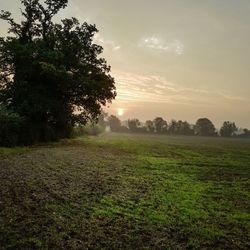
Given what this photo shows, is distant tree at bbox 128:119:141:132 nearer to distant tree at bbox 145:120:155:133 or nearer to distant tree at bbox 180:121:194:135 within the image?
distant tree at bbox 145:120:155:133

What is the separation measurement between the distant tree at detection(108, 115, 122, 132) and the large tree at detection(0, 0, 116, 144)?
137m

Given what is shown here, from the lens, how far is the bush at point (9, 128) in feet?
88.9

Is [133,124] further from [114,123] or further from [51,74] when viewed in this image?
[51,74]

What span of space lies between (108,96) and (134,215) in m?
33.3

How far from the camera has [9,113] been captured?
97.3ft

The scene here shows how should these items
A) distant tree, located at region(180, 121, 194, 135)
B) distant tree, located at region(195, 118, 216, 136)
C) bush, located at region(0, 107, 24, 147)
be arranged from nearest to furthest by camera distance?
bush, located at region(0, 107, 24, 147), distant tree, located at region(180, 121, 194, 135), distant tree, located at region(195, 118, 216, 136)

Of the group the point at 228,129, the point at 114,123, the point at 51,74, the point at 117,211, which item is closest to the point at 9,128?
the point at 51,74

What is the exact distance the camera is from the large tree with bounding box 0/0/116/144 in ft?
116

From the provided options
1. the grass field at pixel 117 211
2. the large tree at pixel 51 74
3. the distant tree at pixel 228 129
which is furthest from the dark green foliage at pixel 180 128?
the grass field at pixel 117 211

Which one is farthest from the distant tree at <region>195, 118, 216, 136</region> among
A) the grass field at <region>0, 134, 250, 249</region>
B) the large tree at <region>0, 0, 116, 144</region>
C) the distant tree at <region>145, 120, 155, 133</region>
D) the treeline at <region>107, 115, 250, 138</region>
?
the grass field at <region>0, 134, 250, 249</region>

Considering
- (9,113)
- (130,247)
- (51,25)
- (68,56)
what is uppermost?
(51,25)

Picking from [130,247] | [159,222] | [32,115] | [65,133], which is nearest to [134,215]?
[159,222]

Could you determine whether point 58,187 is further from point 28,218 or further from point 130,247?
point 130,247

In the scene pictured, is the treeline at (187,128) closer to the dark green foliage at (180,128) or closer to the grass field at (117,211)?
the dark green foliage at (180,128)
